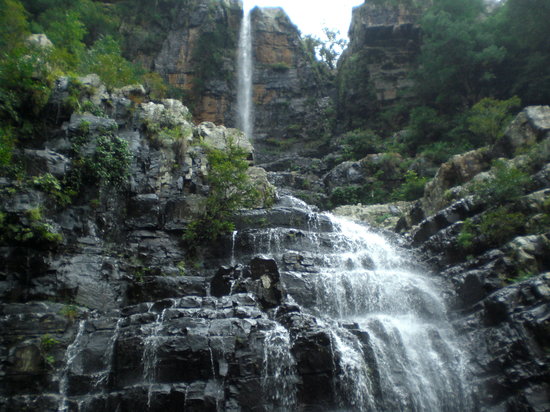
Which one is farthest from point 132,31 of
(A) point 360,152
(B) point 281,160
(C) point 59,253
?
(C) point 59,253

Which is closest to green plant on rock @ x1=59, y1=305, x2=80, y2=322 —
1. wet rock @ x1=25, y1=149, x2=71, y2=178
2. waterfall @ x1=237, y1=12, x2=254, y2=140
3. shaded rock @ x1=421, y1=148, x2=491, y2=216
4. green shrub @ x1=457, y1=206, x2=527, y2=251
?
wet rock @ x1=25, y1=149, x2=71, y2=178

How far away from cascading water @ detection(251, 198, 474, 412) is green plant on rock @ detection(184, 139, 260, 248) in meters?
1.31

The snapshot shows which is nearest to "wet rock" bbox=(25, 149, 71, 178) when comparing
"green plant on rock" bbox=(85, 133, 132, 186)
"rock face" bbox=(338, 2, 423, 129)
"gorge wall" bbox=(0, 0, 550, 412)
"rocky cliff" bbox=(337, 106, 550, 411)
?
"gorge wall" bbox=(0, 0, 550, 412)

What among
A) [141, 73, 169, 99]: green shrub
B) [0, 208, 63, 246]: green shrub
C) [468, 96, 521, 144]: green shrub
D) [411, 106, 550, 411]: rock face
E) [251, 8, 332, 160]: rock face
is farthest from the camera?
[251, 8, 332, 160]: rock face

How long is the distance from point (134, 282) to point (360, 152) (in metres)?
18.9

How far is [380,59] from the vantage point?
94.3 feet

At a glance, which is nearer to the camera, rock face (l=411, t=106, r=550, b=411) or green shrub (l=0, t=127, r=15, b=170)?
rock face (l=411, t=106, r=550, b=411)

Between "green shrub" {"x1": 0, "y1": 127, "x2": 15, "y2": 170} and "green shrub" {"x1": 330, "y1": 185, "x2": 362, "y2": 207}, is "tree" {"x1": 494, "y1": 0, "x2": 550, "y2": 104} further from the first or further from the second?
"green shrub" {"x1": 0, "y1": 127, "x2": 15, "y2": 170}

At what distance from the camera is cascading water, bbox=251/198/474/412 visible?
26.9 ft

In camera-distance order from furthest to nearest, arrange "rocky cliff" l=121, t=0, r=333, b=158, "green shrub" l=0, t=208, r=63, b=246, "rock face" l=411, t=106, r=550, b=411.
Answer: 1. "rocky cliff" l=121, t=0, r=333, b=158
2. "green shrub" l=0, t=208, r=63, b=246
3. "rock face" l=411, t=106, r=550, b=411

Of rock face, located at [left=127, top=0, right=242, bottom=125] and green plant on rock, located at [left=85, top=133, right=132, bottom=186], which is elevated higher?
rock face, located at [left=127, top=0, right=242, bottom=125]

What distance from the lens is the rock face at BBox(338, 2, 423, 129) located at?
92.8 ft

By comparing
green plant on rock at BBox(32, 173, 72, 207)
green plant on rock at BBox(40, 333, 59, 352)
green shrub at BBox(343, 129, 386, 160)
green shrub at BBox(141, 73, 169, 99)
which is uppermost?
green shrub at BBox(141, 73, 169, 99)

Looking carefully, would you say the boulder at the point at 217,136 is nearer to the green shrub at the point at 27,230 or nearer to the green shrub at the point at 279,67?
the green shrub at the point at 27,230
